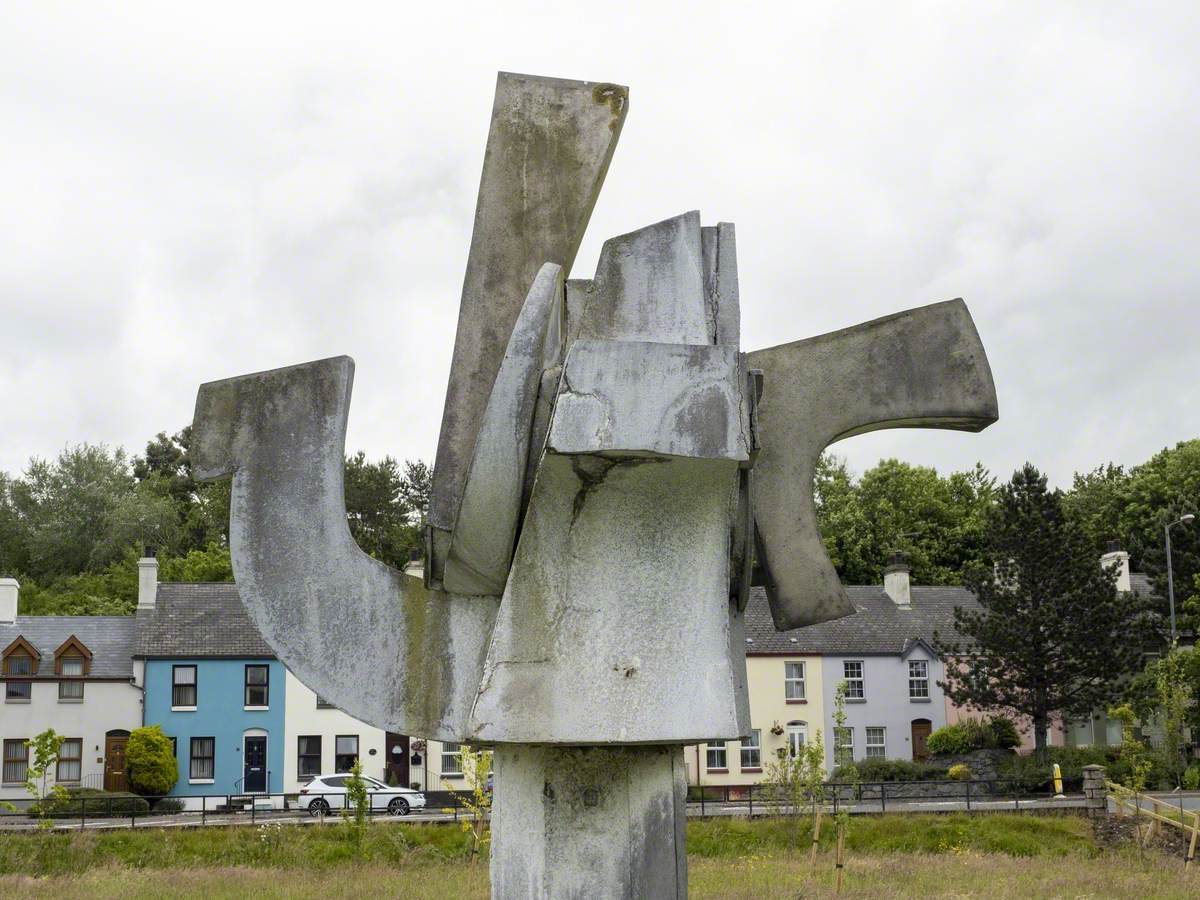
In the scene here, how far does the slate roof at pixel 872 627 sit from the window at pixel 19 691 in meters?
21.0

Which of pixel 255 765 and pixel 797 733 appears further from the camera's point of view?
pixel 797 733

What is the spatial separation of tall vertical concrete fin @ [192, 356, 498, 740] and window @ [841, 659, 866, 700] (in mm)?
36853

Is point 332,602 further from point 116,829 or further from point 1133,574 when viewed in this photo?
point 1133,574

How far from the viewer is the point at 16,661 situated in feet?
120

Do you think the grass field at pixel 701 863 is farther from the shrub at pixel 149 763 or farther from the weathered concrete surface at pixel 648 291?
the weathered concrete surface at pixel 648 291

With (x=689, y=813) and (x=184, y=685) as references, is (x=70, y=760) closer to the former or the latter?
(x=184, y=685)

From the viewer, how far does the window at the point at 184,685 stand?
1458 inches

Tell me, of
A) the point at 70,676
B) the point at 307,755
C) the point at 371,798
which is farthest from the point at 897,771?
the point at 70,676

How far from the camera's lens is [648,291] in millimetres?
5602

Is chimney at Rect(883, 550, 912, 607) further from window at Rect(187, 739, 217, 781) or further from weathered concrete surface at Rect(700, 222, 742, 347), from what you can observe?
weathered concrete surface at Rect(700, 222, 742, 347)

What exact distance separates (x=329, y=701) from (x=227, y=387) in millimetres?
1548

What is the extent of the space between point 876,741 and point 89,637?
24541 mm

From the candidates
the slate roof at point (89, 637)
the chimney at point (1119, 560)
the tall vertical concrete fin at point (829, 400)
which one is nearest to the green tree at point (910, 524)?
the chimney at point (1119, 560)

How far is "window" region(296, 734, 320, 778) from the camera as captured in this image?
37.5 metres
